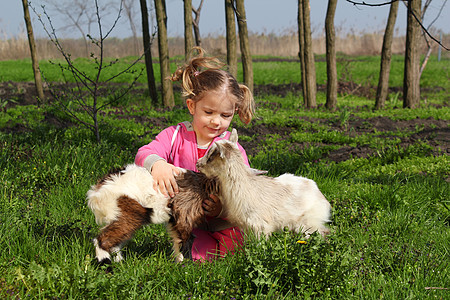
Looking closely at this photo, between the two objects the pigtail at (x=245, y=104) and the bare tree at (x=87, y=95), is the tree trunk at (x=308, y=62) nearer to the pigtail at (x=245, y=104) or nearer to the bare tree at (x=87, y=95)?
the bare tree at (x=87, y=95)

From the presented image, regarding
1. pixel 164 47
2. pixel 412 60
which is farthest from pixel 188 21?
pixel 412 60

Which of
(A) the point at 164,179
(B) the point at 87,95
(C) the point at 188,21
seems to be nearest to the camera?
(A) the point at 164,179

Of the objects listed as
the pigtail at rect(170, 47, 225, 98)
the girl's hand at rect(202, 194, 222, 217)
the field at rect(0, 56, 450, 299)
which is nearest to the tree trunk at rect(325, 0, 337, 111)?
the field at rect(0, 56, 450, 299)

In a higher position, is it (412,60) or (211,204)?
(412,60)

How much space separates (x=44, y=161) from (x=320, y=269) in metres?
3.91

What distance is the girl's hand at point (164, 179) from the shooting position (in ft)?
9.02

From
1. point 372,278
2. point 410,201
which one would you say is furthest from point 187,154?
point 410,201

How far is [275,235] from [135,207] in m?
1.04

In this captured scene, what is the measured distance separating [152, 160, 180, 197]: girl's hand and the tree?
8.62 meters

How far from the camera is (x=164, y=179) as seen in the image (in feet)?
9.10

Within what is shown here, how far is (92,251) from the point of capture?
295 centimetres

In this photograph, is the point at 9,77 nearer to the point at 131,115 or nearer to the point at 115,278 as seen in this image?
the point at 131,115

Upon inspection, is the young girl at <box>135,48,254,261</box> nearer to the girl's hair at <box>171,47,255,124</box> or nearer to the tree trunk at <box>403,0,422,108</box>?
the girl's hair at <box>171,47,255,124</box>

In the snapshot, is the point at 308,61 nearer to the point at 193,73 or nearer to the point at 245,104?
the point at 245,104
